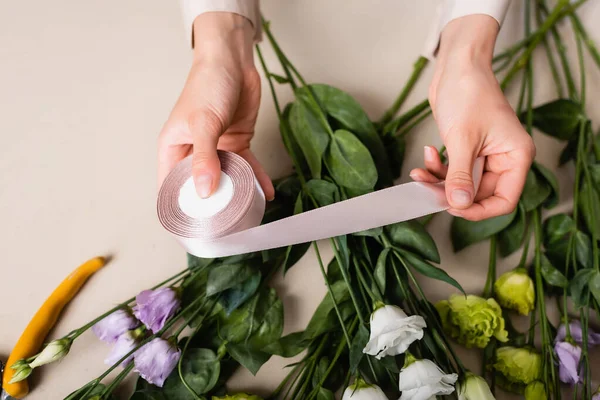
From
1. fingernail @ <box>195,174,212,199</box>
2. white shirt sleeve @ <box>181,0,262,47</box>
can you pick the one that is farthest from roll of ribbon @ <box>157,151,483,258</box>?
white shirt sleeve @ <box>181,0,262,47</box>

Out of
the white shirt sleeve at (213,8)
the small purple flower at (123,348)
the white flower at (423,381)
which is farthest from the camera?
the white shirt sleeve at (213,8)

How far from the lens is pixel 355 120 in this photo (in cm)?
57

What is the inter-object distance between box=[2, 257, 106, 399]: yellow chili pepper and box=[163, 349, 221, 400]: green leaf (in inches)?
6.5

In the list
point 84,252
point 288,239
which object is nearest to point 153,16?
point 84,252

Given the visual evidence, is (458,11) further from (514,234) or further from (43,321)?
(43,321)

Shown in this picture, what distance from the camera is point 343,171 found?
0.52 m

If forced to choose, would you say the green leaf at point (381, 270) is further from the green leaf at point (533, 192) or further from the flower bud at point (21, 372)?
the flower bud at point (21, 372)

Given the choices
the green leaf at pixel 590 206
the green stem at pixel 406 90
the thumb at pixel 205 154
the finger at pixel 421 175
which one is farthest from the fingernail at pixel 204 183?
the green leaf at pixel 590 206

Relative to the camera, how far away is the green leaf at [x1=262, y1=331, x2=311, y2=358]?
0.48 meters

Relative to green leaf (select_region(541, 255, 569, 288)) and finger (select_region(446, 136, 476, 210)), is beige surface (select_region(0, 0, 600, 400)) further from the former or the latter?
finger (select_region(446, 136, 476, 210))

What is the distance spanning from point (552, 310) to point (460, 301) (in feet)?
0.42

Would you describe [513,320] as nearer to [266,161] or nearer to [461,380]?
[461,380]

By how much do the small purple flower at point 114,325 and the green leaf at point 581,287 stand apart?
1.46 feet

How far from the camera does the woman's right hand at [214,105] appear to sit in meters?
0.43
